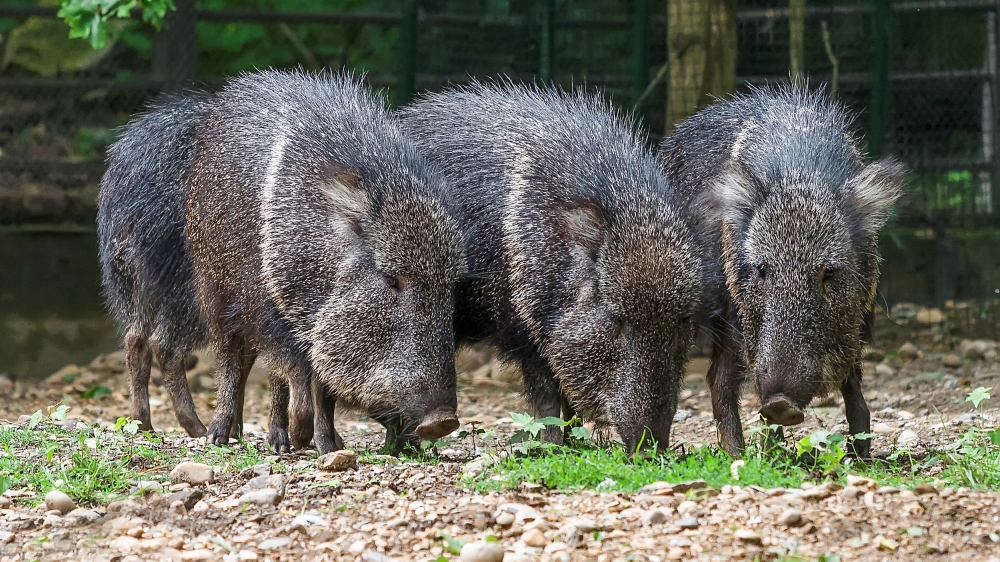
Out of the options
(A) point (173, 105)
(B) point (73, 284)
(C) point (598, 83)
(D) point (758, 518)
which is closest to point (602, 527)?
(D) point (758, 518)

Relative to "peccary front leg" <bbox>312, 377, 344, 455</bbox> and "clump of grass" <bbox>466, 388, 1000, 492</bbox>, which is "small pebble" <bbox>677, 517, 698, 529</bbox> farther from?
"peccary front leg" <bbox>312, 377, 344, 455</bbox>

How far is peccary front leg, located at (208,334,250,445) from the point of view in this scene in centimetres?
552

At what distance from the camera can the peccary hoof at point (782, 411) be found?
4336 mm

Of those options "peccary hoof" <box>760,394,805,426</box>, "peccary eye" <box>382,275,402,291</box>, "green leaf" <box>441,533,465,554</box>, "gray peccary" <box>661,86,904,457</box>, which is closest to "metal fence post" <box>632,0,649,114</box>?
"gray peccary" <box>661,86,904,457</box>

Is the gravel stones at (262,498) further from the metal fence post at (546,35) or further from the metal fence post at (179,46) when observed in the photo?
the metal fence post at (179,46)

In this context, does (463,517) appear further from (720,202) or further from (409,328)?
(720,202)

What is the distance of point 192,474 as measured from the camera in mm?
4180

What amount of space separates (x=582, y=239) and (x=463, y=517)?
1.62m

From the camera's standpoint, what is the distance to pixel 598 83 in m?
8.23

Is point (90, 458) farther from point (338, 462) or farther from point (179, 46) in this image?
point (179, 46)

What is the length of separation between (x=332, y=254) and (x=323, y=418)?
0.70 metres

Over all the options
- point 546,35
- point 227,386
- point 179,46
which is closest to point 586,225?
point 227,386

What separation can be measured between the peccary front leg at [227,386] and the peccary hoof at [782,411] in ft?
7.90

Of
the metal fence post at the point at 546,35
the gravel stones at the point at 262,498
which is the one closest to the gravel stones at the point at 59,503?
the gravel stones at the point at 262,498
